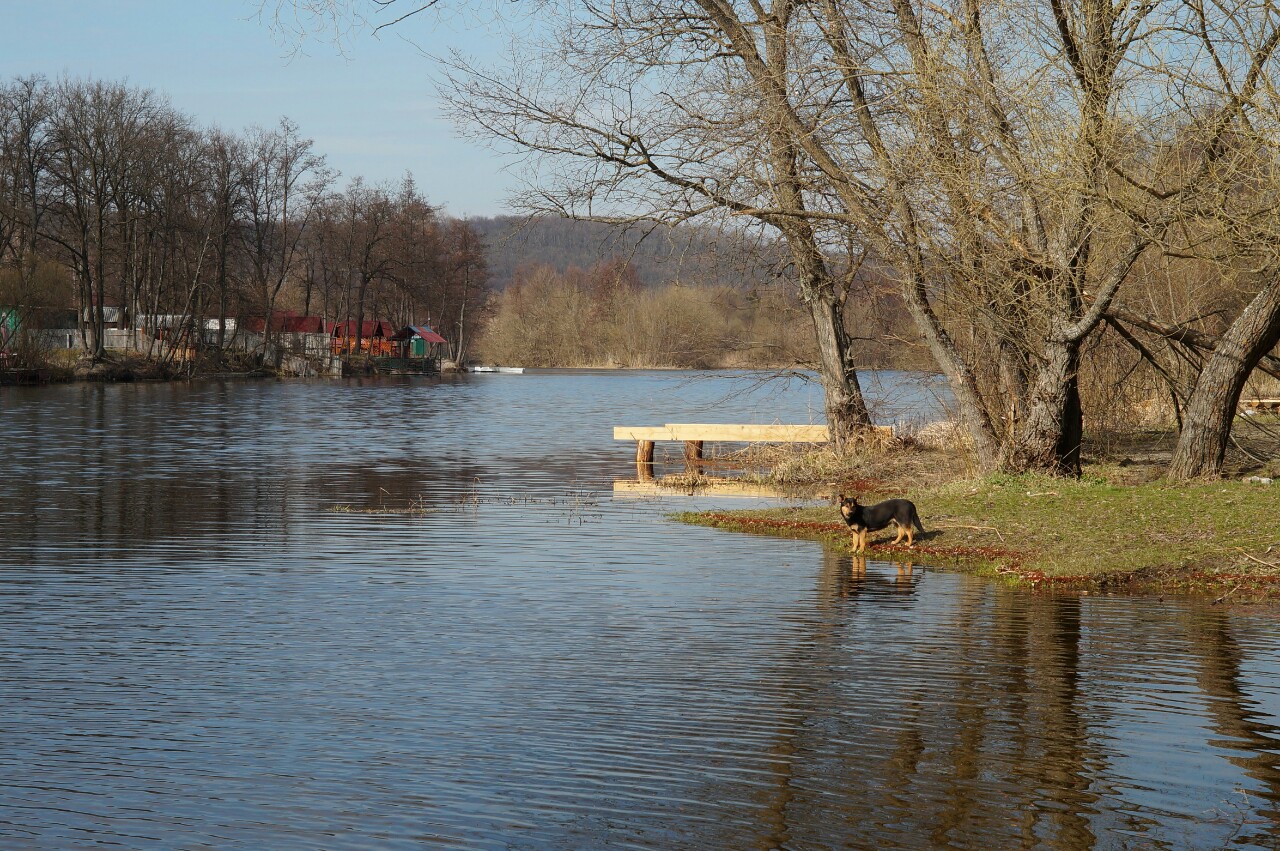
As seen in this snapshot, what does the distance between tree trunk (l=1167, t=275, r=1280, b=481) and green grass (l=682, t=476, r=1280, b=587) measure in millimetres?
726

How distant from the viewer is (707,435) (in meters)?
28.1

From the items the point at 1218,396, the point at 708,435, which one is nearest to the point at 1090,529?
the point at 1218,396

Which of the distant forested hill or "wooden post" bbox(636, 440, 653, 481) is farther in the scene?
"wooden post" bbox(636, 440, 653, 481)

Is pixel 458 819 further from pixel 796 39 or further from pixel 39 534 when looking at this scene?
pixel 796 39

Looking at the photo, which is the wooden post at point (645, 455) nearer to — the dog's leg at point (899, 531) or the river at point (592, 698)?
the river at point (592, 698)

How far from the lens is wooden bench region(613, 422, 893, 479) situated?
89.8 ft

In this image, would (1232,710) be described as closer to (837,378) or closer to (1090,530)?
(1090,530)

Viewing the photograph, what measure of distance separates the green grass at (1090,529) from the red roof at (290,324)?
8183 centimetres

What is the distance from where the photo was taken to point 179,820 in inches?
257

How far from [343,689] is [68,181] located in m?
72.6

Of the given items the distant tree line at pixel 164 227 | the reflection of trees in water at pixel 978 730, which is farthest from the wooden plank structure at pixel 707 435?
the distant tree line at pixel 164 227

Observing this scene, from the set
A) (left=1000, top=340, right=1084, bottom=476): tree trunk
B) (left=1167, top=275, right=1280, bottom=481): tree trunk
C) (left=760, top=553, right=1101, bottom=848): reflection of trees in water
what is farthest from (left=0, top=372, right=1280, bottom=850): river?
(left=1167, top=275, right=1280, bottom=481): tree trunk

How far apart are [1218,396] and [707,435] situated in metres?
11.8

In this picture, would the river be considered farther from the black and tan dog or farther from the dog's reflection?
the black and tan dog
